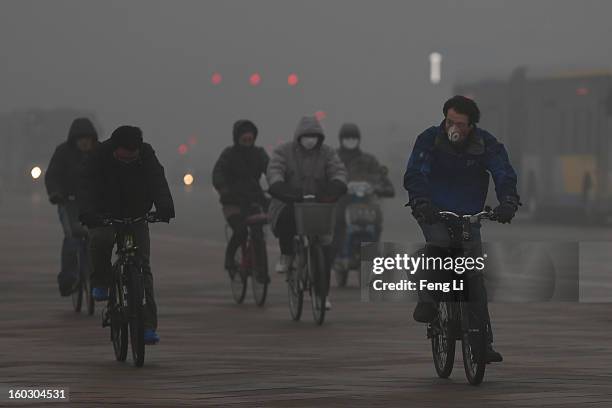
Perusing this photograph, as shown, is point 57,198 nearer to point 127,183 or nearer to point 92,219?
point 127,183

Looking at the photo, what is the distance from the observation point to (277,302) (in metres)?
19.7

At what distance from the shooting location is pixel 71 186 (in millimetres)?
17922

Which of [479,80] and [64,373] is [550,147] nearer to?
[479,80]

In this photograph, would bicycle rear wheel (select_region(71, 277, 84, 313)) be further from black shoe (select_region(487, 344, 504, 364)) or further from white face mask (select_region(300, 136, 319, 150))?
black shoe (select_region(487, 344, 504, 364))

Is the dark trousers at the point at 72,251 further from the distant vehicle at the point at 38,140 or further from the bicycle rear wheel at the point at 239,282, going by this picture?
the distant vehicle at the point at 38,140

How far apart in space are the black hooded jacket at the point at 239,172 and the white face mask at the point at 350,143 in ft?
10.8

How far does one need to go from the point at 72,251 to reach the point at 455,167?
699 cm

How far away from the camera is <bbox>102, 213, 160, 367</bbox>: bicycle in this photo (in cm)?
1270

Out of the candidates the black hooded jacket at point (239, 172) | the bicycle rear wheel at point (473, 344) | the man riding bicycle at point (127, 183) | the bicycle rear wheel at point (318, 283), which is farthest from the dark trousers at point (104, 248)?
the black hooded jacket at point (239, 172)

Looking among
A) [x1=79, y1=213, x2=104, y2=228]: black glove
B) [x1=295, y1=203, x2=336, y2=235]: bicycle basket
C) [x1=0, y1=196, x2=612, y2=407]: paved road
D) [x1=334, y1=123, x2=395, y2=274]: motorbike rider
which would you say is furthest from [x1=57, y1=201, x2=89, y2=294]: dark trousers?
[x1=334, y1=123, x2=395, y2=274]: motorbike rider

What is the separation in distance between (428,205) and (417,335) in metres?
4.17

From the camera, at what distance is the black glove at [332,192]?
1712 cm

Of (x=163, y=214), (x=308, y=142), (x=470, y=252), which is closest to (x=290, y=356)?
(x=163, y=214)

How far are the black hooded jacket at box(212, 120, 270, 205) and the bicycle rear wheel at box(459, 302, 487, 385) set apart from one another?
7942mm
